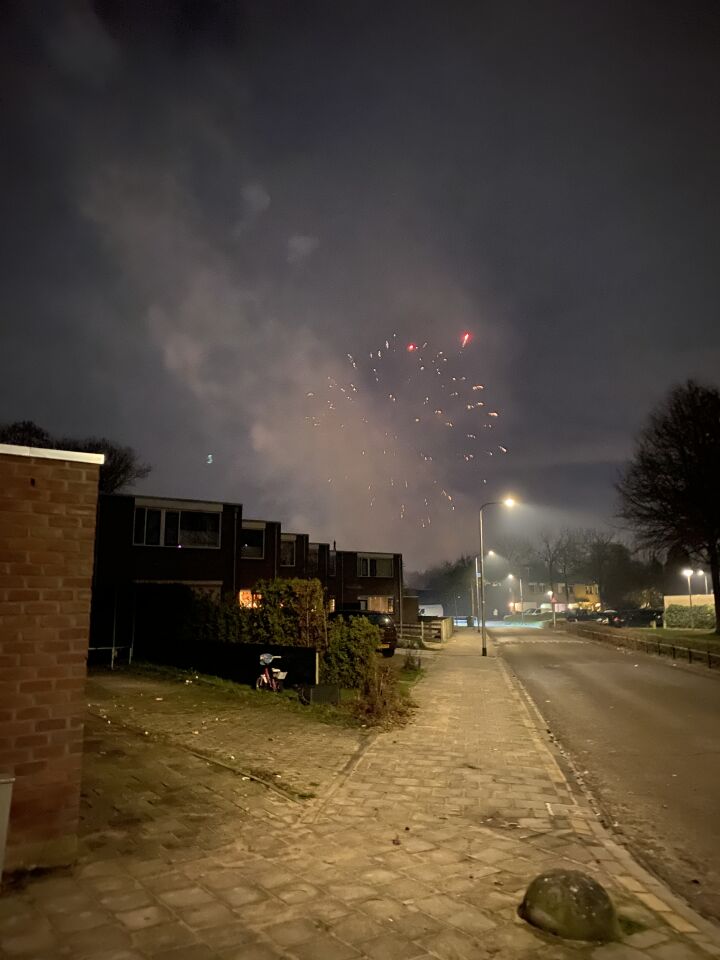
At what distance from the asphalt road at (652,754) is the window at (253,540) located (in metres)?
19.1

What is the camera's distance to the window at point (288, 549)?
43.6 meters

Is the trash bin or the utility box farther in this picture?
the utility box

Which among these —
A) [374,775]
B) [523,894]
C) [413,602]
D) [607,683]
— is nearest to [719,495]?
[607,683]

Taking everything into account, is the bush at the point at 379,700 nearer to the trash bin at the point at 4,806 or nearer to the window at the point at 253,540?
the trash bin at the point at 4,806

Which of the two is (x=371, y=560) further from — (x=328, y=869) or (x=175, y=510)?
(x=328, y=869)

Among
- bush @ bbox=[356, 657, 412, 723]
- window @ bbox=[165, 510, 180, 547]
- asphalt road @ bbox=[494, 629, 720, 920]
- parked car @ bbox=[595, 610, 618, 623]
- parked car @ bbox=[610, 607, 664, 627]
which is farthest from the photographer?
parked car @ bbox=[595, 610, 618, 623]

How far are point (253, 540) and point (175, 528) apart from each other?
718 cm

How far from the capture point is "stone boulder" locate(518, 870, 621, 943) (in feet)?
12.9

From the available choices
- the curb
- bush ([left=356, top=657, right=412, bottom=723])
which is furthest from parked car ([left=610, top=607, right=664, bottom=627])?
the curb

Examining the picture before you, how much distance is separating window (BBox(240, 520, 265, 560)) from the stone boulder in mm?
33061

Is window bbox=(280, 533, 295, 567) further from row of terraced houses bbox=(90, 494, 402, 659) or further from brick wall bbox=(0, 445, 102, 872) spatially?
brick wall bbox=(0, 445, 102, 872)

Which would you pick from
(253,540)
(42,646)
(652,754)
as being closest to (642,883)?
(42,646)

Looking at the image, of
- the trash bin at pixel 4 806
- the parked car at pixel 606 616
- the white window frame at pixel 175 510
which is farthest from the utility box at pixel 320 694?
the parked car at pixel 606 616

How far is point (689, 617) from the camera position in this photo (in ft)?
147
